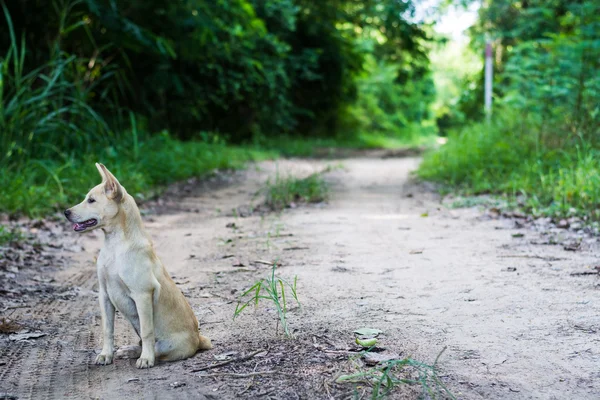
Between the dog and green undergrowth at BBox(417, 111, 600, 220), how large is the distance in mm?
4794

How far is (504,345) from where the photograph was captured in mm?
3426

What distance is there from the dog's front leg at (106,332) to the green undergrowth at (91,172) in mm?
4203

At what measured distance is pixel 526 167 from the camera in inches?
376

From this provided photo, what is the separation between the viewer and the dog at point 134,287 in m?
3.42

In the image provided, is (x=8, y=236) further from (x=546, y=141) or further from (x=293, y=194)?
(x=546, y=141)

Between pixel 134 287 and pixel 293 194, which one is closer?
pixel 134 287

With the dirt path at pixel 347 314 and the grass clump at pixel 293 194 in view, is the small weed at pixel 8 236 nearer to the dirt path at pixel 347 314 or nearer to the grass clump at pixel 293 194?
the dirt path at pixel 347 314

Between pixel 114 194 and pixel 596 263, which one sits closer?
pixel 114 194

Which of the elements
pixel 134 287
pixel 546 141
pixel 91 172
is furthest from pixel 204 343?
pixel 546 141

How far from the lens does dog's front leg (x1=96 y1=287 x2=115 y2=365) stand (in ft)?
11.4

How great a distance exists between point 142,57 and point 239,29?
97.5 inches

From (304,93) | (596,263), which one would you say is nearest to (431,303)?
(596,263)

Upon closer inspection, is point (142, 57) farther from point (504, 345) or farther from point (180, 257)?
point (504, 345)

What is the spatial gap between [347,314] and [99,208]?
1.46 meters
